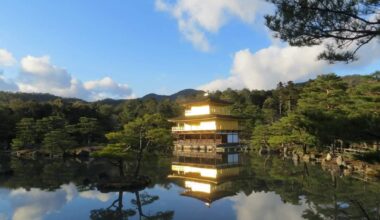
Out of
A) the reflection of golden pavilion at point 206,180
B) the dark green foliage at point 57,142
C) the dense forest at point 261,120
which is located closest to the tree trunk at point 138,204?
the reflection of golden pavilion at point 206,180

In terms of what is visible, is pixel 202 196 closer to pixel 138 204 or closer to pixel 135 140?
pixel 138 204

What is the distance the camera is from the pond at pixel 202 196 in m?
12.5

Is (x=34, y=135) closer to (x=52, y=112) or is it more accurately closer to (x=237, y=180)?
(x=52, y=112)

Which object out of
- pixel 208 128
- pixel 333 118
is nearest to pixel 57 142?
pixel 208 128

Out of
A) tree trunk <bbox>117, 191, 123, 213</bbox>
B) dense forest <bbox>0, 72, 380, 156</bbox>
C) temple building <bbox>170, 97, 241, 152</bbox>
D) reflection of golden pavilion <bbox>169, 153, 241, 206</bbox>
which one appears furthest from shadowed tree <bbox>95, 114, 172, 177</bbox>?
temple building <bbox>170, 97, 241, 152</bbox>

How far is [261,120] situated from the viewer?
47.8 meters

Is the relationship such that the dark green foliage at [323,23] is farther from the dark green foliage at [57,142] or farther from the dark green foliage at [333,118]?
the dark green foliage at [57,142]

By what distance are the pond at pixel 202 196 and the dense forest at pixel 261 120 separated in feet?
7.13

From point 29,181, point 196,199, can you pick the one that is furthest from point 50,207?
point 29,181

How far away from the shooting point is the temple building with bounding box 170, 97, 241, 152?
135 ft

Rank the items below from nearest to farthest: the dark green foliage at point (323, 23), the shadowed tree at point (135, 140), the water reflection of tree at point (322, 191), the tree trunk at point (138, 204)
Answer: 1. the dark green foliage at point (323, 23)
2. the water reflection of tree at point (322, 191)
3. the tree trunk at point (138, 204)
4. the shadowed tree at point (135, 140)

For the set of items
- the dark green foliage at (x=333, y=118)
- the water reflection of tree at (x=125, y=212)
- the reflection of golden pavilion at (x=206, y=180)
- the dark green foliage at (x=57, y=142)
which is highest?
the dark green foliage at (x=333, y=118)

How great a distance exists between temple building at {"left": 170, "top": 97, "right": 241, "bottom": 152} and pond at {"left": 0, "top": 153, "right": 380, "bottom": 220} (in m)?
17.8

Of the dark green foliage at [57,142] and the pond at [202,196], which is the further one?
the dark green foliage at [57,142]
